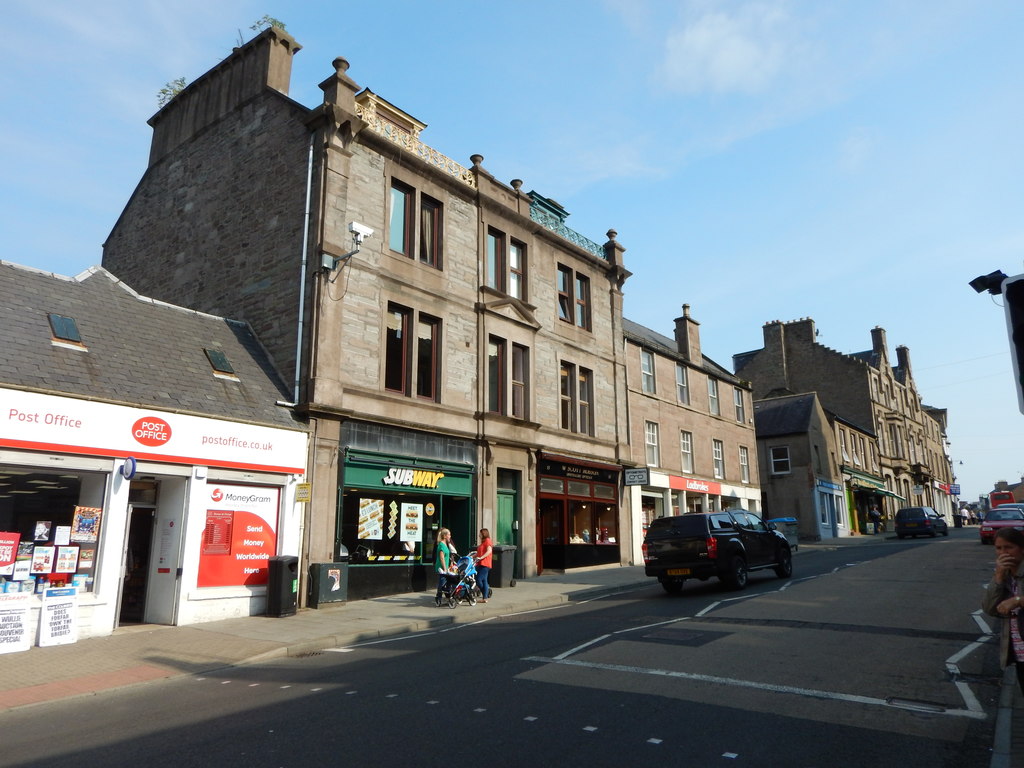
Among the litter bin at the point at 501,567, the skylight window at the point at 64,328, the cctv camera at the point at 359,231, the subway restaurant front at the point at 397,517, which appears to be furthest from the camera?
the litter bin at the point at 501,567

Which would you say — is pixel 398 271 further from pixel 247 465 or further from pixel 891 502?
pixel 891 502

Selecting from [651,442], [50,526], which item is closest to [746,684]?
[50,526]

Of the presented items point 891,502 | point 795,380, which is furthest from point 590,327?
point 891,502

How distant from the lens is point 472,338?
20047 millimetres

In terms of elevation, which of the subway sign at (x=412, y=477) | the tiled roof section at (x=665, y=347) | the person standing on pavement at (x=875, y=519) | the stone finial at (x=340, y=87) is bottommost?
the person standing on pavement at (x=875, y=519)

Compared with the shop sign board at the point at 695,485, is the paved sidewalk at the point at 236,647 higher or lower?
lower

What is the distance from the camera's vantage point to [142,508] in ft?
44.1

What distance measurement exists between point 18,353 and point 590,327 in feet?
59.3

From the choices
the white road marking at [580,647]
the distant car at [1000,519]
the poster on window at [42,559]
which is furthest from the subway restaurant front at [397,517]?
the distant car at [1000,519]

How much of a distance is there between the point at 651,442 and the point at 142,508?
1956 cm

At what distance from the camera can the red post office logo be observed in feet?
40.0

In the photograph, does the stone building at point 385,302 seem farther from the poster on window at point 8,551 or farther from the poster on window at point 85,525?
the poster on window at point 8,551

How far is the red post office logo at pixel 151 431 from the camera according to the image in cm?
1221

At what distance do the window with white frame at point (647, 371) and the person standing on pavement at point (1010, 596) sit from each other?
913 inches
